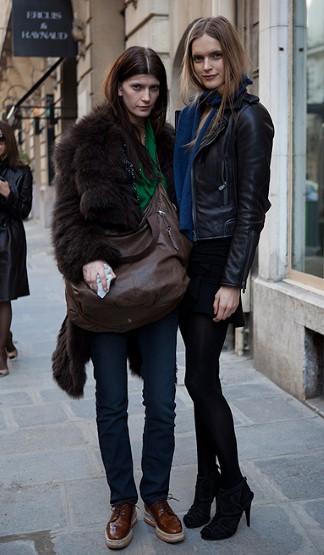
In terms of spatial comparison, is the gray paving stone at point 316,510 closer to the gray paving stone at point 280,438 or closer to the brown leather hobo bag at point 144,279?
the gray paving stone at point 280,438

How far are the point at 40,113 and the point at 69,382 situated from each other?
65.1 ft

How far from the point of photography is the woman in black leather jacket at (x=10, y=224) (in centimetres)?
591

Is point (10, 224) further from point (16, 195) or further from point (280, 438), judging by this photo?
point (280, 438)

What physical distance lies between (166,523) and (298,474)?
97 cm

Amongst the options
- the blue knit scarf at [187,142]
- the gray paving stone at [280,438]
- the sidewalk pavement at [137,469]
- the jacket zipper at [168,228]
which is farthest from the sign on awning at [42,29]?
the jacket zipper at [168,228]

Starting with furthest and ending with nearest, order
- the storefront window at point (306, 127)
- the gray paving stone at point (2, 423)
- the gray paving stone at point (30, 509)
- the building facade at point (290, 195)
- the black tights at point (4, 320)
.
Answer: the black tights at point (4, 320), the storefront window at point (306, 127), the building facade at point (290, 195), the gray paving stone at point (2, 423), the gray paving stone at point (30, 509)

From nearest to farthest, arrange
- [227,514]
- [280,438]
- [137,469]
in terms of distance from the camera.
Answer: [227,514]
[137,469]
[280,438]

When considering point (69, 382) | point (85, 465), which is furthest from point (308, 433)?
point (69, 382)

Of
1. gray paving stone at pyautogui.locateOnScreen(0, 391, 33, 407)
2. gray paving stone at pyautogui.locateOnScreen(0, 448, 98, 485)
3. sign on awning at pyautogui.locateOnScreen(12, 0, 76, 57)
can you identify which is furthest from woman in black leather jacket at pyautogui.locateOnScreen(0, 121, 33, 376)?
sign on awning at pyautogui.locateOnScreen(12, 0, 76, 57)

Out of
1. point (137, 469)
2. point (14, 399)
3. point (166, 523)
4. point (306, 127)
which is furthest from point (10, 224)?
point (166, 523)

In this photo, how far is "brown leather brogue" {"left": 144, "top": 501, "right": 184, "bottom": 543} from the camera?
309cm

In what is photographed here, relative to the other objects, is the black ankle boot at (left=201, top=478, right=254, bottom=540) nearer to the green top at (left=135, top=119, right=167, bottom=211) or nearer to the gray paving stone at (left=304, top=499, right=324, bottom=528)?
the gray paving stone at (left=304, top=499, right=324, bottom=528)

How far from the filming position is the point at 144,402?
311 cm

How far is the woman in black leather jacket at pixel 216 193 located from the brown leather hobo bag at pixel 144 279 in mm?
82
